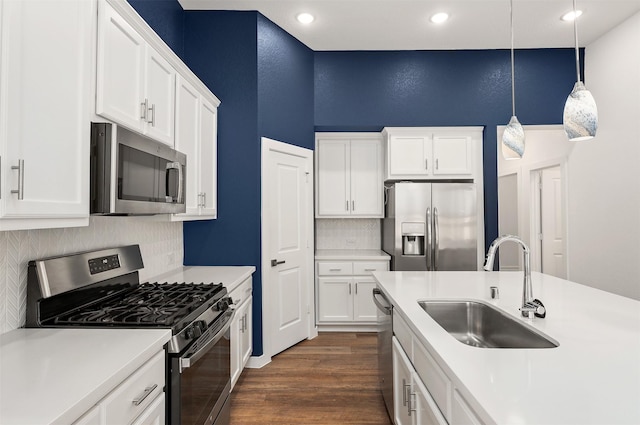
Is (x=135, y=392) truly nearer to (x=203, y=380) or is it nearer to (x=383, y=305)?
(x=203, y=380)

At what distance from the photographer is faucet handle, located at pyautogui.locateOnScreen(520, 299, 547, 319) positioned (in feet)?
5.37

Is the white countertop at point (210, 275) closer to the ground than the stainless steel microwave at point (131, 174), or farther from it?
closer to the ground

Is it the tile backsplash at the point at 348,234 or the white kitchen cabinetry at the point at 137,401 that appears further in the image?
the tile backsplash at the point at 348,234

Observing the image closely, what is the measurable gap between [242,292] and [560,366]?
2.26 m

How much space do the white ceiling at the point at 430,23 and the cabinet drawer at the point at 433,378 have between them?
3.04 meters

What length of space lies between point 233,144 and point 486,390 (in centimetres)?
292

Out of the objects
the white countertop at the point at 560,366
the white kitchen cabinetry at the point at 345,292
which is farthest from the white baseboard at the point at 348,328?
the white countertop at the point at 560,366

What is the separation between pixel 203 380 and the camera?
179 cm

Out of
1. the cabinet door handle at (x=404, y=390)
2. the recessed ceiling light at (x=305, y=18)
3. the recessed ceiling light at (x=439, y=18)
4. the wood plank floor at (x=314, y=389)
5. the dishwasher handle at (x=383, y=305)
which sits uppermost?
the recessed ceiling light at (x=439, y=18)

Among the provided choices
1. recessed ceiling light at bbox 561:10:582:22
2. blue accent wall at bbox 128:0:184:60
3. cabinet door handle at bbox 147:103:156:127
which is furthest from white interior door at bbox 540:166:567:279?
cabinet door handle at bbox 147:103:156:127

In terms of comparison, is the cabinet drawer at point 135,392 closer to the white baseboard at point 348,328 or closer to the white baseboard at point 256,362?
the white baseboard at point 256,362

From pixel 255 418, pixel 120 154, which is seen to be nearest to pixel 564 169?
pixel 255 418

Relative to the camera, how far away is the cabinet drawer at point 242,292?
2711 mm

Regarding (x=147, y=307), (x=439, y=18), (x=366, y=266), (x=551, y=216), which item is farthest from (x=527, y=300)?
(x=551, y=216)
